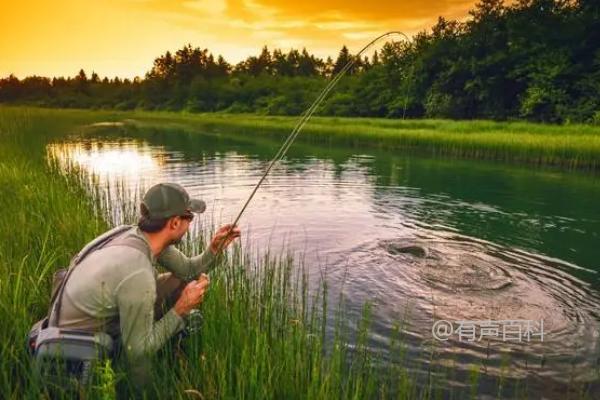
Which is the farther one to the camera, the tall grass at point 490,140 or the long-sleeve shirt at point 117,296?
the tall grass at point 490,140

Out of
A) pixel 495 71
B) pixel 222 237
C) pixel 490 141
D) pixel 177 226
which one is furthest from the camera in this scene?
pixel 495 71

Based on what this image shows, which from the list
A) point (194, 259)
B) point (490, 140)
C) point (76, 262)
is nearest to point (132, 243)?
point (76, 262)

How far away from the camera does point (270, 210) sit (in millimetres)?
12727

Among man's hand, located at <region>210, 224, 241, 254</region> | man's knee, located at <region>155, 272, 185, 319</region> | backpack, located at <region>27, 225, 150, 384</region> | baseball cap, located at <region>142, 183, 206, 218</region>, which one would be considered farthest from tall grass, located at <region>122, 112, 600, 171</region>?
backpack, located at <region>27, 225, 150, 384</region>

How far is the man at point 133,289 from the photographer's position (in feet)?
9.06

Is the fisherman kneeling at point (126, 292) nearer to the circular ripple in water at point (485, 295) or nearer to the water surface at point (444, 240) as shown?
the water surface at point (444, 240)

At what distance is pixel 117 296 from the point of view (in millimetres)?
2770

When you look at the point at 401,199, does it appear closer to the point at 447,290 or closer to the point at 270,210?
the point at 270,210

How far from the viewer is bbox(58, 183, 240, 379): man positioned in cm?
276

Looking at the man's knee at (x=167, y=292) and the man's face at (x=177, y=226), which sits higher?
the man's face at (x=177, y=226)

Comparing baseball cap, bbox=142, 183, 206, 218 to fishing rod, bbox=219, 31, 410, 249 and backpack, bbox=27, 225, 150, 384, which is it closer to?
backpack, bbox=27, 225, 150, 384

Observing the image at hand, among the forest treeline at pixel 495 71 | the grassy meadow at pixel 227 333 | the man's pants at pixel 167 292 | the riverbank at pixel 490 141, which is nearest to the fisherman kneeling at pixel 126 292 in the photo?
the grassy meadow at pixel 227 333

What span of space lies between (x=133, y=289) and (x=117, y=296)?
0.11m

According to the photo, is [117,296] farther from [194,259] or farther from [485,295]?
[485,295]
